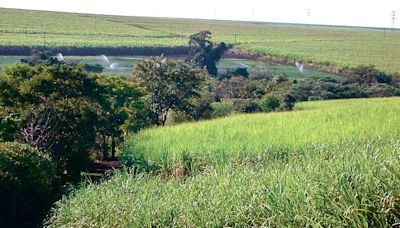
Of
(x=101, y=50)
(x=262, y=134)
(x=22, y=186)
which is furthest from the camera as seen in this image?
(x=101, y=50)

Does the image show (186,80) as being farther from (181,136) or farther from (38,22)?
(38,22)

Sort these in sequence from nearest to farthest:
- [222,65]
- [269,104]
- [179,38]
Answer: [269,104] → [222,65] → [179,38]

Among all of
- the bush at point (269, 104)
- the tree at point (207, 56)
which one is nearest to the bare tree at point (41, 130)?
the bush at point (269, 104)

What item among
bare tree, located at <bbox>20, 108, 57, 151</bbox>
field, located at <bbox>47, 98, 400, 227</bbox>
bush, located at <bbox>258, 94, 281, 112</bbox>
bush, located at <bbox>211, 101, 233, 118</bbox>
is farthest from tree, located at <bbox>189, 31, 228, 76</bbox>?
field, located at <bbox>47, 98, 400, 227</bbox>

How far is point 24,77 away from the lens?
20.2m

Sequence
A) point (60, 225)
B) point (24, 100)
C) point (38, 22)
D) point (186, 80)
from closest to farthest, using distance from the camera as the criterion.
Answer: point (60, 225), point (24, 100), point (186, 80), point (38, 22)

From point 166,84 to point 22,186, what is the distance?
1534 cm

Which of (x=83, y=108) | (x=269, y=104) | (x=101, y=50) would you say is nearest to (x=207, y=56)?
(x=101, y=50)

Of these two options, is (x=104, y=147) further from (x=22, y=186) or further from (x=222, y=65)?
(x=222, y=65)

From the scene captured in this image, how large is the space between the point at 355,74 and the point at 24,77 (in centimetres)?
3136

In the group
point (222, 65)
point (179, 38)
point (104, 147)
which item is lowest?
point (104, 147)

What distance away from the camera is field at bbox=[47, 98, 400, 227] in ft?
22.4

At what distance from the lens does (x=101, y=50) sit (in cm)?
6397

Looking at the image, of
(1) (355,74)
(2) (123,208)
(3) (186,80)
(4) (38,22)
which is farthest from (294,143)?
(4) (38,22)
